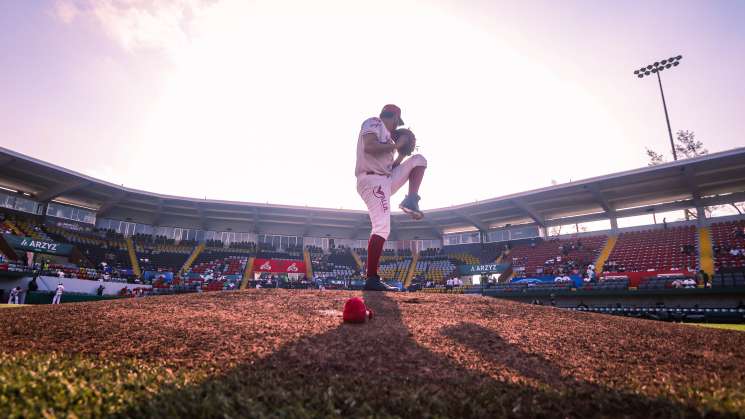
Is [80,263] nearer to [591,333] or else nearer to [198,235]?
[198,235]

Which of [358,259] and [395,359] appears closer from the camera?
[395,359]

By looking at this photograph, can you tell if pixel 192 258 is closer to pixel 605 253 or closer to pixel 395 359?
pixel 605 253

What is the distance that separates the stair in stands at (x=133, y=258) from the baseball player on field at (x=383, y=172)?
29.5m

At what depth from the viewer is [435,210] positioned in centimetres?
3441

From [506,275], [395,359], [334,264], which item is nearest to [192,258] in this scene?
[334,264]

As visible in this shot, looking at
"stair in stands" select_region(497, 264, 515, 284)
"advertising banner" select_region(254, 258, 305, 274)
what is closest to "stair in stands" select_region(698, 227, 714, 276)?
"stair in stands" select_region(497, 264, 515, 284)

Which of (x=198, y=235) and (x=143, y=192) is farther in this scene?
(x=198, y=235)

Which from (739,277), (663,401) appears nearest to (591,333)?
(663,401)

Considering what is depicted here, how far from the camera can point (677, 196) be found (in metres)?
26.6

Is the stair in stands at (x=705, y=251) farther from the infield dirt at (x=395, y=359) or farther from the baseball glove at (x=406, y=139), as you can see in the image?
the infield dirt at (x=395, y=359)

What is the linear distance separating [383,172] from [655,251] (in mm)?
26162

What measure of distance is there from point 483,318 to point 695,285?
66.8 ft

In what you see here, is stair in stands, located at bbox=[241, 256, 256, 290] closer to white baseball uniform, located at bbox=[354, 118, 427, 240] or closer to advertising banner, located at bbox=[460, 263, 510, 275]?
advertising banner, located at bbox=[460, 263, 510, 275]

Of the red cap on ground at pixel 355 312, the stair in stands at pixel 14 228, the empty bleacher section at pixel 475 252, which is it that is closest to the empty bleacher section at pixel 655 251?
the empty bleacher section at pixel 475 252
